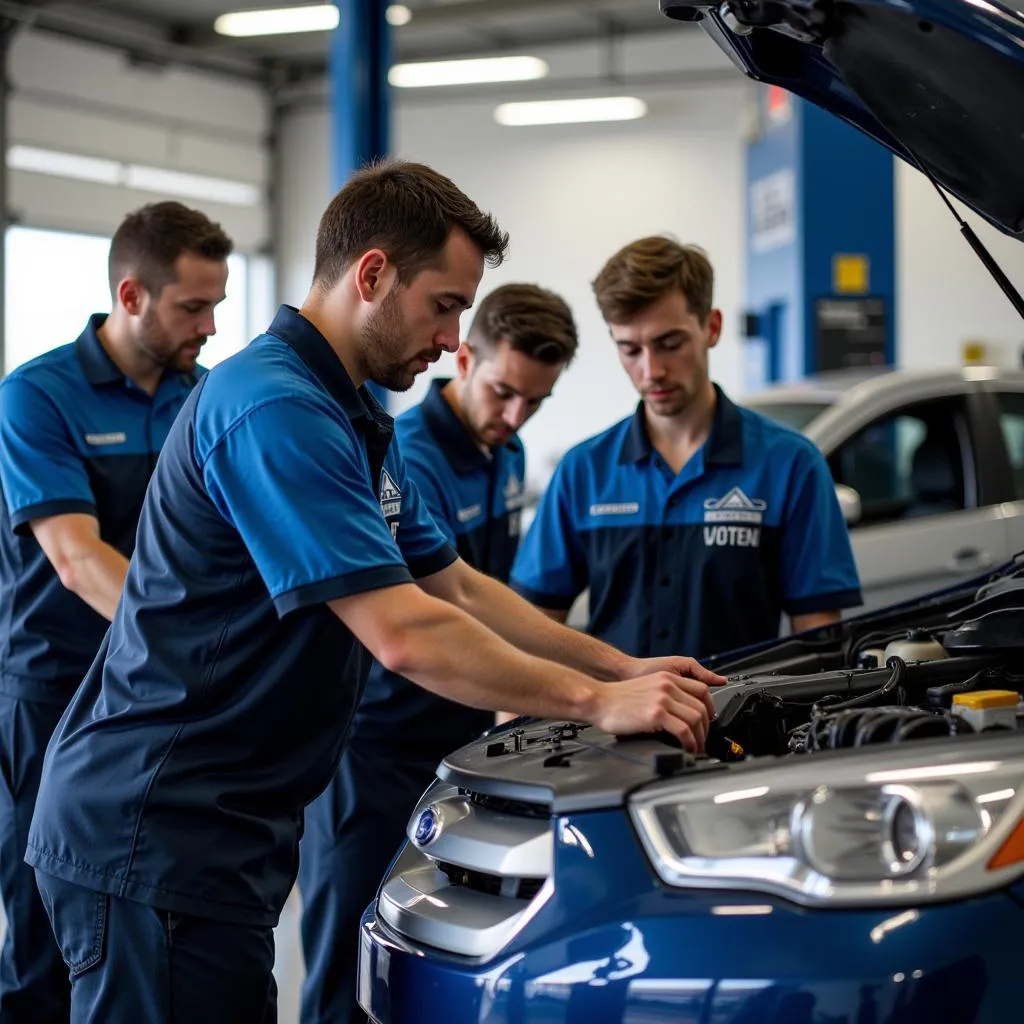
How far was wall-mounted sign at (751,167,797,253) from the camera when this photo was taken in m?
7.49

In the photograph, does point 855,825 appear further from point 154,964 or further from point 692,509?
point 692,509

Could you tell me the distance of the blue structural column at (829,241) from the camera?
7.38m

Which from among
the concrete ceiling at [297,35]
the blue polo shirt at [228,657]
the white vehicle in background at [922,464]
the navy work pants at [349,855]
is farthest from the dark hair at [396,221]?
the concrete ceiling at [297,35]

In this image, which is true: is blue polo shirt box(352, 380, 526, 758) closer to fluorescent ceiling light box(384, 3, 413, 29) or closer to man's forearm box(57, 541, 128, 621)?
man's forearm box(57, 541, 128, 621)

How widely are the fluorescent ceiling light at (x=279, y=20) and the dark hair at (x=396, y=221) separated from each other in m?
8.88

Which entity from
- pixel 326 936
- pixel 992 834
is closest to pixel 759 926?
pixel 992 834

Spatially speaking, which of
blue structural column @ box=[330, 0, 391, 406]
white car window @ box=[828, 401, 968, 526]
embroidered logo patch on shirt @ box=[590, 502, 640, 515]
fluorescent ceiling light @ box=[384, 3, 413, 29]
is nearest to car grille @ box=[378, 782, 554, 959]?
embroidered logo patch on shirt @ box=[590, 502, 640, 515]

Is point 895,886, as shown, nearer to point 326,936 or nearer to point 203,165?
point 326,936

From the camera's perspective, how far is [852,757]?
5.05ft

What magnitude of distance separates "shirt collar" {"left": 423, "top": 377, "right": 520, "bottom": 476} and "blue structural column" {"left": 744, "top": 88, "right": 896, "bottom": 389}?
4.78 metres

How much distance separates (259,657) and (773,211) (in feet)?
21.3

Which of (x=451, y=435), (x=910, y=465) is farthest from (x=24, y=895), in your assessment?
(x=910, y=465)

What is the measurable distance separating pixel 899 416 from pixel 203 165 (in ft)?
31.9

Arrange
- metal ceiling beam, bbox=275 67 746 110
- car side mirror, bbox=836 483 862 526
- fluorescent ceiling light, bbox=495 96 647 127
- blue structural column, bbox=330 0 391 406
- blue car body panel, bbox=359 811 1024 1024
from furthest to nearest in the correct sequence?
1. metal ceiling beam, bbox=275 67 746 110
2. fluorescent ceiling light, bbox=495 96 647 127
3. blue structural column, bbox=330 0 391 406
4. car side mirror, bbox=836 483 862 526
5. blue car body panel, bbox=359 811 1024 1024
